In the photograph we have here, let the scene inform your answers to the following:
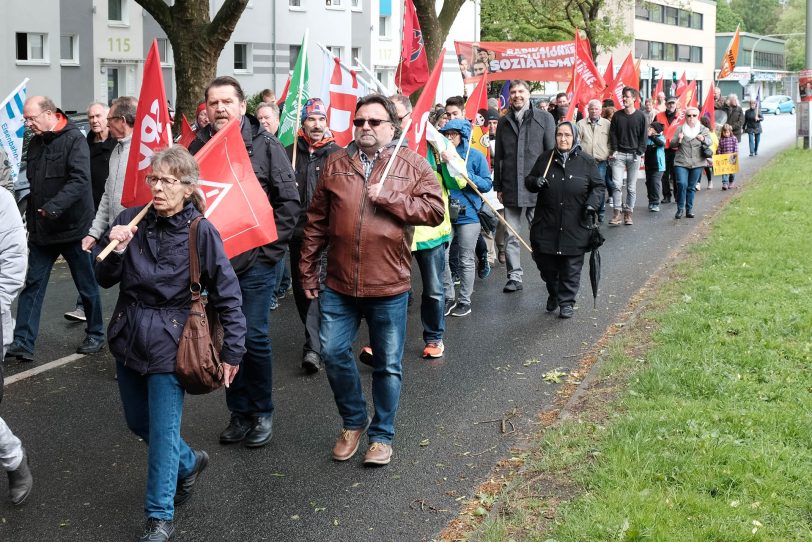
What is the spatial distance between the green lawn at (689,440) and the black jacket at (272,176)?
74.3 inches

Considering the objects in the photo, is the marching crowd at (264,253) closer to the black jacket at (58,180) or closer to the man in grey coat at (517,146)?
the black jacket at (58,180)

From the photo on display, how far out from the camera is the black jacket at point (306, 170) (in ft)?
25.7

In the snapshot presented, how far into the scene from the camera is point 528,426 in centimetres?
647

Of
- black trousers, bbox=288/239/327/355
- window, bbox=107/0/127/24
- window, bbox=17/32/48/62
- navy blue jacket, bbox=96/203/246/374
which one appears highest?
window, bbox=107/0/127/24

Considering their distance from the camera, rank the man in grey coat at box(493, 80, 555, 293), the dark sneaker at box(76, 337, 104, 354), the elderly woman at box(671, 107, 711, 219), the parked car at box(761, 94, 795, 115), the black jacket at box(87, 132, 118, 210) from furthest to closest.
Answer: the parked car at box(761, 94, 795, 115) < the elderly woman at box(671, 107, 711, 219) < the man in grey coat at box(493, 80, 555, 293) < the black jacket at box(87, 132, 118, 210) < the dark sneaker at box(76, 337, 104, 354)

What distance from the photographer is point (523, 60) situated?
19797mm

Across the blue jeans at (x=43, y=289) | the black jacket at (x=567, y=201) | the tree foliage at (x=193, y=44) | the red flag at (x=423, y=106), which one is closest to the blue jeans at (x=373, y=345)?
the red flag at (x=423, y=106)

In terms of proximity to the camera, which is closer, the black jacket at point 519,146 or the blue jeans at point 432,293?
the blue jeans at point 432,293

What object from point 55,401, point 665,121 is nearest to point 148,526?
point 55,401

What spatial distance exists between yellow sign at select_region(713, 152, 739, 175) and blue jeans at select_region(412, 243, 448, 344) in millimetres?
14115

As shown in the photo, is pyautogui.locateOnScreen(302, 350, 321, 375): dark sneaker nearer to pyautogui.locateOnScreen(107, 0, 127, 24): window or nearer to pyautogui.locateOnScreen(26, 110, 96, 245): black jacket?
pyautogui.locateOnScreen(26, 110, 96, 245): black jacket

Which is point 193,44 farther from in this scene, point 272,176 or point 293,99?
point 272,176

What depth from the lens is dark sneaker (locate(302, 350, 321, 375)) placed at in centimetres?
782

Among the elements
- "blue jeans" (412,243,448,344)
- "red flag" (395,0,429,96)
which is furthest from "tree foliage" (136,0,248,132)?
"blue jeans" (412,243,448,344)
